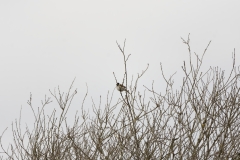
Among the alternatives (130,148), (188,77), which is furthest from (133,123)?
(188,77)

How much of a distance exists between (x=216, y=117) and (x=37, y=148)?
10.5 ft

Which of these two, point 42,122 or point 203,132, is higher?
point 42,122

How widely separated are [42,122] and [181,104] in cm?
250

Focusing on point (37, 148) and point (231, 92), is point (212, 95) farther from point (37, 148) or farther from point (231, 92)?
point (37, 148)

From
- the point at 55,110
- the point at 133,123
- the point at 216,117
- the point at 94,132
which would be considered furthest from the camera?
the point at 94,132

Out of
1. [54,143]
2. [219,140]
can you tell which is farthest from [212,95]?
[54,143]

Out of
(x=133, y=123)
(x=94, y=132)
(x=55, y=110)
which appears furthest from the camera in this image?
(x=94, y=132)

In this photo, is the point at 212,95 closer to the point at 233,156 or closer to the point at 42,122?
the point at 233,156

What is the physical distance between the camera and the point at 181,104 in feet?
24.7

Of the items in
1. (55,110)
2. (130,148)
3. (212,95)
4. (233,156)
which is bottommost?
(233,156)

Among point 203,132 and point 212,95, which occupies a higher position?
point 212,95

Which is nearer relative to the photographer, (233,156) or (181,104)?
(233,156)

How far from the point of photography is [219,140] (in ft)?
23.2

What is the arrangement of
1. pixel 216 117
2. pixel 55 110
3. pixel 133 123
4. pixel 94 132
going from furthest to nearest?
pixel 94 132, pixel 55 110, pixel 216 117, pixel 133 123
